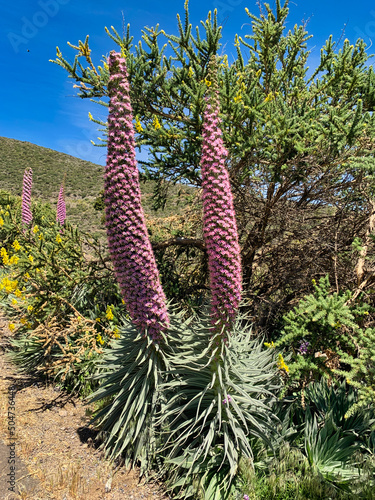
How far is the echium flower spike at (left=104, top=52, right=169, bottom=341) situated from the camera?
2.91m

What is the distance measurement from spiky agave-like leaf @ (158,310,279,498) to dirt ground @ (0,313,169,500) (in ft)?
1.64

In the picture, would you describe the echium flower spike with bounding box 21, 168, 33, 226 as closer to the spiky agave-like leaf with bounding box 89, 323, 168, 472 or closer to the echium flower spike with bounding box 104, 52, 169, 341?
the spiky agave-like leaf with bounding box 89, 323, 168, 472

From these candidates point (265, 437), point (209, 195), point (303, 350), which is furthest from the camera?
point (303, 350)

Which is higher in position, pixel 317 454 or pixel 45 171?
pixel 45 171

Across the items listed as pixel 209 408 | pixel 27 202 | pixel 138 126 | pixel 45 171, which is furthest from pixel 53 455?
pixel 45 171

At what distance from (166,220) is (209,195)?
378cm

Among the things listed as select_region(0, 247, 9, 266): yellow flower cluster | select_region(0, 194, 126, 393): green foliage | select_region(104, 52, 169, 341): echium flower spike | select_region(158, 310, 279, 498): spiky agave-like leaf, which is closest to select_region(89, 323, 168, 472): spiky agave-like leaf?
select_region(158, 310, 279, 498): spiky agave-like leaf

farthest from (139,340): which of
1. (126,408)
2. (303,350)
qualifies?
(303,350)

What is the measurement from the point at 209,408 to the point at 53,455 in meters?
2.07

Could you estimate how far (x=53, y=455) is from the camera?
3799mm

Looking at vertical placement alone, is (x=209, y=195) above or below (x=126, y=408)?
above

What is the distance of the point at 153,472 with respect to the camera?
3.53 meters

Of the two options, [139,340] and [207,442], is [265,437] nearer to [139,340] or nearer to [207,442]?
[207,442]

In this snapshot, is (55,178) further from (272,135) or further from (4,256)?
(272,135)
